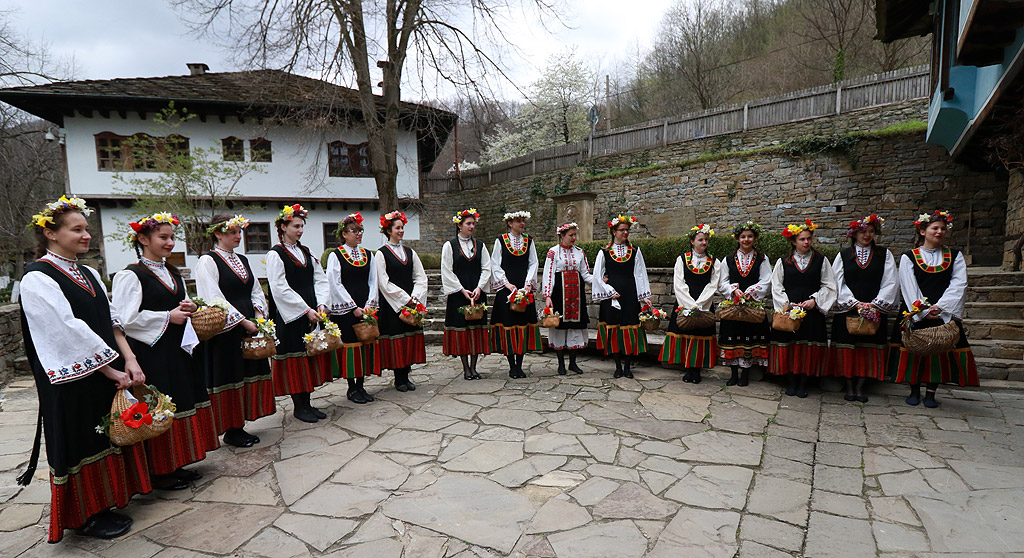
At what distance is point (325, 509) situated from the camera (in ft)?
9.78

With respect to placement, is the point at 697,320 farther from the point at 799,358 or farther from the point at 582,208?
the point at 582,208

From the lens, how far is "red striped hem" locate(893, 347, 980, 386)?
458 centimetres

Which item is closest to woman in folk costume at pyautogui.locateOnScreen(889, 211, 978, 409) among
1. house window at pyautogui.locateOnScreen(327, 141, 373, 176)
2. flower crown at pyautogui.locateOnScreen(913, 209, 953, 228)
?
flower crown at pyautogui.locateOnScreen(913, 209, 953, 228)

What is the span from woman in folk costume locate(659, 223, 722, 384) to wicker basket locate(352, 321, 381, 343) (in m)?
3.40

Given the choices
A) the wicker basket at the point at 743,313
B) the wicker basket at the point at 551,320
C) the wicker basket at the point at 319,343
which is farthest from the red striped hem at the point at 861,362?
the wicker basket at the point at 319,343

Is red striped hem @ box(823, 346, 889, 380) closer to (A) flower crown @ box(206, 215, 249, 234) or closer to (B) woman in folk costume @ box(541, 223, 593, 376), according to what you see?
(B) woman in folk costume @ box(541, 223, 593, 376)

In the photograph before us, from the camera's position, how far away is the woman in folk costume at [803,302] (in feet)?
16.4

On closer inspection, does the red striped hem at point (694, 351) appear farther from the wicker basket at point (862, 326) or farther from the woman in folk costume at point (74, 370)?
the woman in folk costume at point (74, 370)

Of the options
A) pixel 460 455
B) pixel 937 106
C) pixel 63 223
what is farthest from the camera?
pixel 937 106

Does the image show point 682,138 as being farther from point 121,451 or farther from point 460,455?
point 121,451

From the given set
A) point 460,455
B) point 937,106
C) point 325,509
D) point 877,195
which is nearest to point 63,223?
point 325,509

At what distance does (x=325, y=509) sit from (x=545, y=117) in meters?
26.5

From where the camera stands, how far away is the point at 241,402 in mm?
3908

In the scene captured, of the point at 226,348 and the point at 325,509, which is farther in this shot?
the point at 226,348
